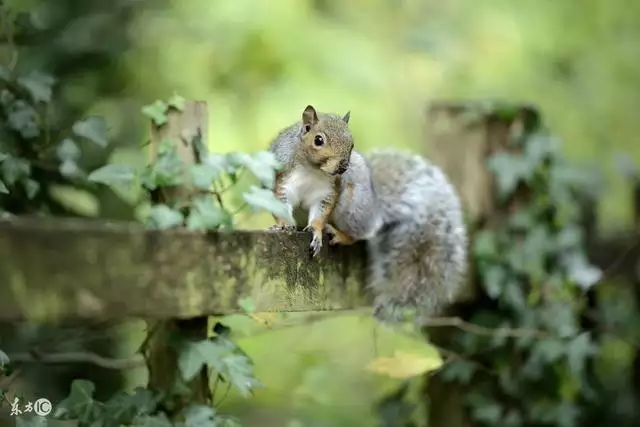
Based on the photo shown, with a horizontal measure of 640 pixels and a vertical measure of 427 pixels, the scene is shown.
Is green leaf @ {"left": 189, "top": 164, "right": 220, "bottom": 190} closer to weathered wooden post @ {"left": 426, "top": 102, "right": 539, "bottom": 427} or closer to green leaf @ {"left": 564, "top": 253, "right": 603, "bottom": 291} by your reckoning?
weathered wooden post @ {"left": 426, "top": 102, "right": 539, "bottom": 427}

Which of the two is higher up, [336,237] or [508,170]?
[508,170]

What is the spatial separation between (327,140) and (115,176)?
27cm

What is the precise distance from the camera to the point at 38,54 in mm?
1573

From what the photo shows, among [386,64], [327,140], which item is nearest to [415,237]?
[327,140]

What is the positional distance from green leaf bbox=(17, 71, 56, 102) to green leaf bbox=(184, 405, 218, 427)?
478 millimetres

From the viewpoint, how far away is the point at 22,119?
4.09ft

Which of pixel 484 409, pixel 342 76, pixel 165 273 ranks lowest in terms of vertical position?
pixel 484 409

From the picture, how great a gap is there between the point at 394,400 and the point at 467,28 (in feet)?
4.47

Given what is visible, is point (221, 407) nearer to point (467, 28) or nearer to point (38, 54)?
point (38, 54)

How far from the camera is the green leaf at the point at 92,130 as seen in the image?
1242 mm

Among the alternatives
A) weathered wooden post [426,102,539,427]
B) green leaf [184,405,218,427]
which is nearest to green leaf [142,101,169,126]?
green leaf [184,405,218,427]

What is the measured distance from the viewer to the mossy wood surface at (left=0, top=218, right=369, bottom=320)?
2.64 feet

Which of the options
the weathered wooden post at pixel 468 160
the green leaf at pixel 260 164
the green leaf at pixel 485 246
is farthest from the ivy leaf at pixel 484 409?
the green leaf at pixel 260 164

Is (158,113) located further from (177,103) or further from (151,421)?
(151,421)
